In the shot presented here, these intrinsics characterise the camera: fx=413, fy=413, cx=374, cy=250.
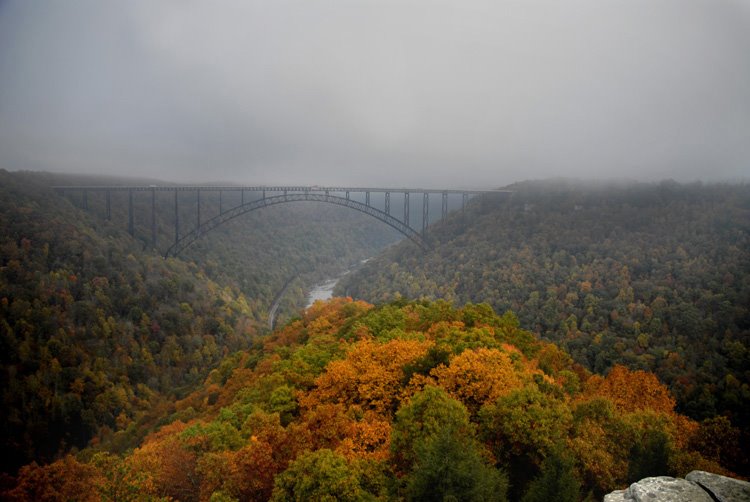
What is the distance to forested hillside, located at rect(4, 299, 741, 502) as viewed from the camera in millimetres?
12445

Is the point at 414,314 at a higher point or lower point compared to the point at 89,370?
higher

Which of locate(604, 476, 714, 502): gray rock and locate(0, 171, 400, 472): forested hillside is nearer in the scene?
locate(604, 476, 714, 502): gray rock

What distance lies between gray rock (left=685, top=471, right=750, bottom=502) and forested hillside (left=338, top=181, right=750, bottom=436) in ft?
55.8

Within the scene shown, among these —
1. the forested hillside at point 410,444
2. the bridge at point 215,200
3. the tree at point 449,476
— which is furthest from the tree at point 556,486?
the bridge at point 215,200

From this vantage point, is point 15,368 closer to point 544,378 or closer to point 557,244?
point 544,378

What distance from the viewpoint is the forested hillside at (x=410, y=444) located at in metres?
12.4

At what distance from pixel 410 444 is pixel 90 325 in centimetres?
4501

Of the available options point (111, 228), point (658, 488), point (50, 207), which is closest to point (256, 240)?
point (111, 228)

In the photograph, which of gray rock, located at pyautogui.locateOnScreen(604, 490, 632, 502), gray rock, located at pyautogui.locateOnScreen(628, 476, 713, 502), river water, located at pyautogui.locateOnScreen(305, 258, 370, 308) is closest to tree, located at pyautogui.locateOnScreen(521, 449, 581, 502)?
gray rock, located at pyautogui.locateOnScreen(604, 490, 632, 502)

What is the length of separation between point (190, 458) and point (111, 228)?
62.9 meters

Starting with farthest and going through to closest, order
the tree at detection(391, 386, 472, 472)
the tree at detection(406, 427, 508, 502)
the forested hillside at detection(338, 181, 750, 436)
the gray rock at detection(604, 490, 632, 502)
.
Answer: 1. the forested hillside at detection(338, 181, 750, 436)
2. the tree at detection(391, 386, 472, 472)
3. the tree at detection(406, 427, 508, 502)
4. the gray rock at detection(604, 490, 632, 502)

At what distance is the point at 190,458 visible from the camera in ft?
53.8

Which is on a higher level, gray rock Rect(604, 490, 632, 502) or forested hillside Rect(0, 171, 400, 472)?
gray rock Rect(604, 490, 632, 502)

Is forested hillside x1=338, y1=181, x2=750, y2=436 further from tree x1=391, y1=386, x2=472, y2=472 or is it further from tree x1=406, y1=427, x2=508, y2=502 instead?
tree x1=406, y1=427, x2=508, y2=502
